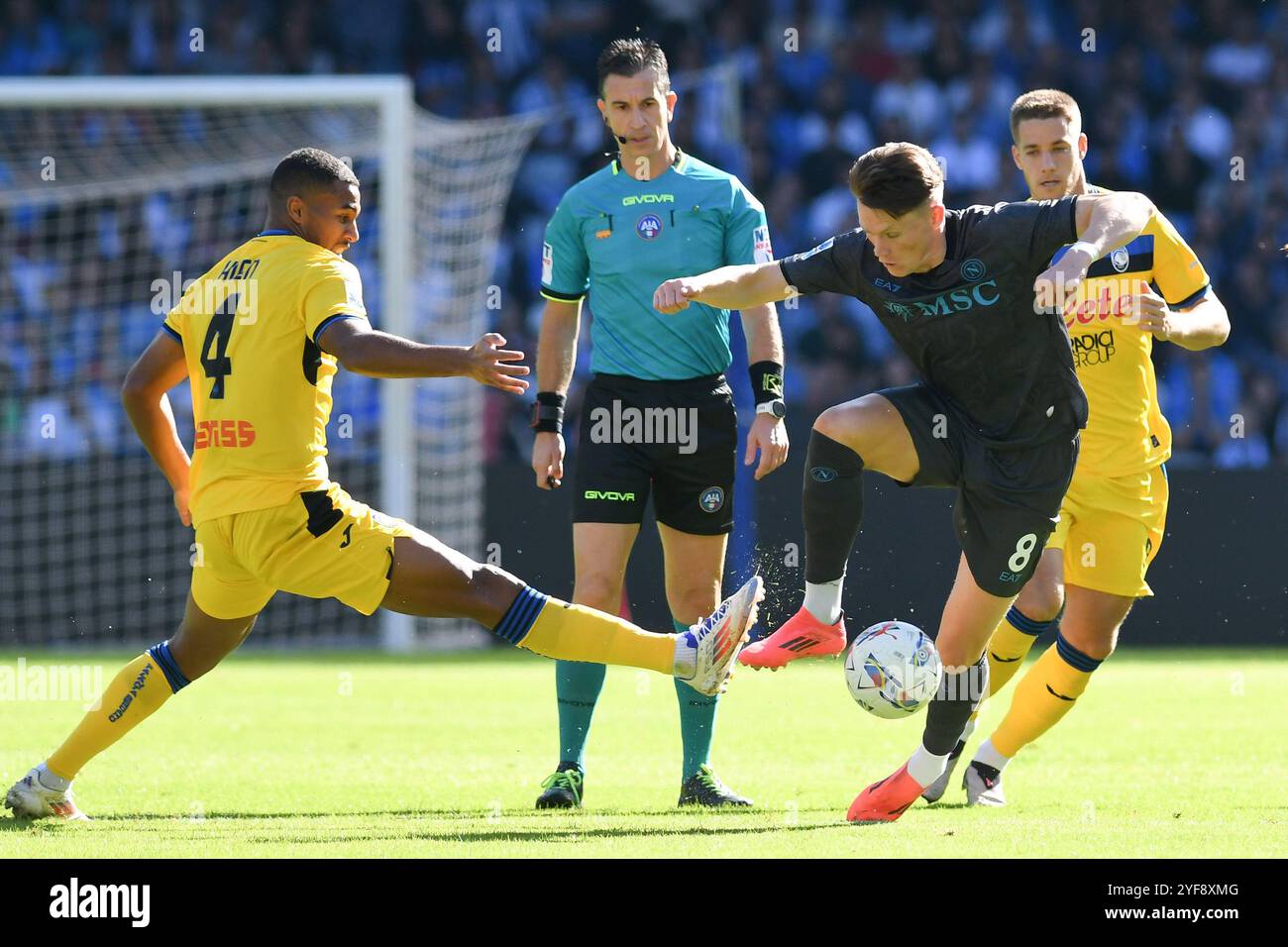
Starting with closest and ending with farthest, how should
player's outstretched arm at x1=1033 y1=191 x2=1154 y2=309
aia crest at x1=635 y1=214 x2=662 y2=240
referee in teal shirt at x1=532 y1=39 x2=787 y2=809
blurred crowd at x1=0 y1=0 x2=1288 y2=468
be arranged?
player's outstretched arm at x1=1033 y1=191 x2=1154 y2=309, referee in teal shirt at x1=532 y1=39 x2=787 y2=809, aia crest at x1=635 y1=214 x2=662 y2=240, blurred crowd at x1=0 y1=0 x2=1288 y2=468

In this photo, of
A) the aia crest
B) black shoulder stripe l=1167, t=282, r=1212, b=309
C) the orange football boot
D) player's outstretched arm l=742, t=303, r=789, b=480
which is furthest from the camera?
the aia crest

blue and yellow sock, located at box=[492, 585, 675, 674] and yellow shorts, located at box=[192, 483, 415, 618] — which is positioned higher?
yellow shorts, located at box=[192, 483, 415, 618]

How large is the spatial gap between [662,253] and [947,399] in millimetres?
1455

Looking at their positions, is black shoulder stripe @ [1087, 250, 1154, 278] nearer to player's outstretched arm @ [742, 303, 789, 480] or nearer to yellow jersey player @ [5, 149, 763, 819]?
player's outstretched arm @ [742, 303, 789, 480]

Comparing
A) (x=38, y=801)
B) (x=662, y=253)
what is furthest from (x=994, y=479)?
(x=38, y=801)

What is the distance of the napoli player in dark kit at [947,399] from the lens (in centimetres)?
539

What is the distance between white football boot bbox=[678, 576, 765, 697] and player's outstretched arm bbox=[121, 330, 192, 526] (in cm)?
177

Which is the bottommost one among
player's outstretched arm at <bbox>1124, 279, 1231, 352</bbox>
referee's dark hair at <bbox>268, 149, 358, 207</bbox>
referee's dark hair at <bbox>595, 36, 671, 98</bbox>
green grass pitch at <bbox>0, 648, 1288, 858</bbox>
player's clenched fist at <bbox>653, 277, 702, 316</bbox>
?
green grass pitch at <bbox>0, 648, 1288, 858</bbox>

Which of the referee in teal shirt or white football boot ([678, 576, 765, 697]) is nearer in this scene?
white football boot ([678, 576, 765, 697])

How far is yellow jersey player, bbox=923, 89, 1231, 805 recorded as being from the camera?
649 cm

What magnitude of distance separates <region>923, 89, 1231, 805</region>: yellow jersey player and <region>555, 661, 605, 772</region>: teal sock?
1329 millimetres

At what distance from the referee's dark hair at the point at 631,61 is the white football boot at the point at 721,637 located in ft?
6.93

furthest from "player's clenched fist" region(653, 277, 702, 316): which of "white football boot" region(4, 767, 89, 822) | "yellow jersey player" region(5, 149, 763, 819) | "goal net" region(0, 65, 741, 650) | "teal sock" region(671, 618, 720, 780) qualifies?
"goal net" region(0, 65, 741, 650)

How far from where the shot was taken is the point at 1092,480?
6.67 metres
